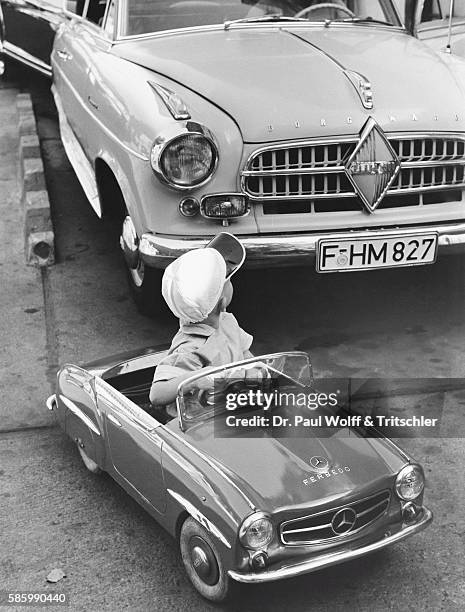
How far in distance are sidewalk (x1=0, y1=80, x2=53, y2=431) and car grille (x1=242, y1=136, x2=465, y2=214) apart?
48.2 inches

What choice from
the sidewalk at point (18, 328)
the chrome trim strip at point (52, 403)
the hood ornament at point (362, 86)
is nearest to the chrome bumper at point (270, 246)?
the hood ornament at point (362, 86)

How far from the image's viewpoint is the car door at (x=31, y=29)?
23.7ft

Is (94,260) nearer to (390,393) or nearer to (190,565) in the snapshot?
(390,393)

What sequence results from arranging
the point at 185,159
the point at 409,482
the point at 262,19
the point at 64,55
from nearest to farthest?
the point at 409,482 < the point at 185,159 < the point at 262,19 < the point at 64,55

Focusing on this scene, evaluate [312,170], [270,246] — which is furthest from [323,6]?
[270,246]

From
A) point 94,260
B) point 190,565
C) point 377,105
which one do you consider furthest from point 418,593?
point 94,260

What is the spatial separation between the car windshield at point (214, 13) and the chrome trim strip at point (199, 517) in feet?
10.4

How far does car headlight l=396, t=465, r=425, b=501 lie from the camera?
9.59 ft

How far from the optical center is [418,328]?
480 cm

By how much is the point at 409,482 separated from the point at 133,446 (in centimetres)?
86

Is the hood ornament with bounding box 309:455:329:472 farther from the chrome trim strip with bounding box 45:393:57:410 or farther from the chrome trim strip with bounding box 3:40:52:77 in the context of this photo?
the chrome trim strip with bounding box 3:40:52:77

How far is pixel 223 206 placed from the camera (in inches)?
170

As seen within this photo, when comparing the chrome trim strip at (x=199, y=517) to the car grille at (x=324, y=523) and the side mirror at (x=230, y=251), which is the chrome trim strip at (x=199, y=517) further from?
the side mirror at (x=230, y=251)

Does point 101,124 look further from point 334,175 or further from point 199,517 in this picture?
point 199,517
